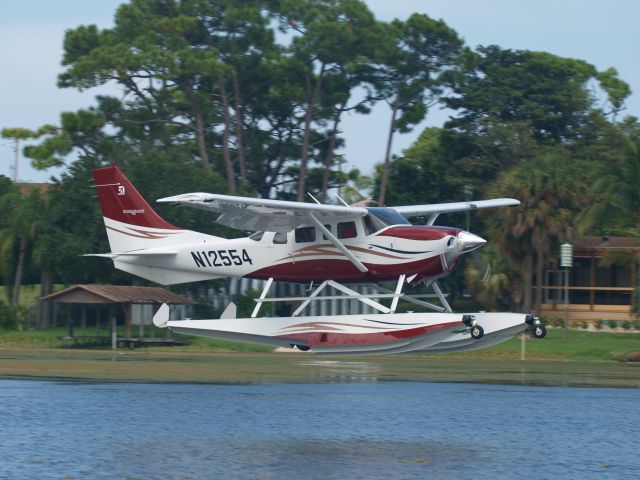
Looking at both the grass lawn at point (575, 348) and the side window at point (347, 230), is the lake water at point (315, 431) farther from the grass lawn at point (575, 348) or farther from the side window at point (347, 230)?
the grass lawn at point (575, 348)

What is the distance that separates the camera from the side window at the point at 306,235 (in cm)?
2927

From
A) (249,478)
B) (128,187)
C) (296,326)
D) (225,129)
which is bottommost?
(249,478)

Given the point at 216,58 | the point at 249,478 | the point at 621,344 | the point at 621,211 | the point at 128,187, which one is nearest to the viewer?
the point at 249,478

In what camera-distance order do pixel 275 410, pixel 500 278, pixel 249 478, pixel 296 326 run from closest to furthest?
pixel 249 478
pixel 275 410
pixel 296 326
pixel 500 278

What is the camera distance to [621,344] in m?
39.3

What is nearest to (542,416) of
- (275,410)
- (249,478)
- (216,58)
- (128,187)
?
(275,410)

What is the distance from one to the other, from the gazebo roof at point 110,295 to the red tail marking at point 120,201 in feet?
30.6

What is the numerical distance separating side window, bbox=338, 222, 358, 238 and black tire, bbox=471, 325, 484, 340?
3.96 meters

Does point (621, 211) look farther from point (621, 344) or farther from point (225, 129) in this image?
point (225, 129)

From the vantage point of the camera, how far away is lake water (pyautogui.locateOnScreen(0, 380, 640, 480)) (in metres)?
18.4

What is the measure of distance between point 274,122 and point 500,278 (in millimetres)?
20255

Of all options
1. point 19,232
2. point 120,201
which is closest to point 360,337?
point 120,201

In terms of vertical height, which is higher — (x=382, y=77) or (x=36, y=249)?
(x=382, y=77)

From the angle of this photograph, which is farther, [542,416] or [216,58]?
[216,58]
